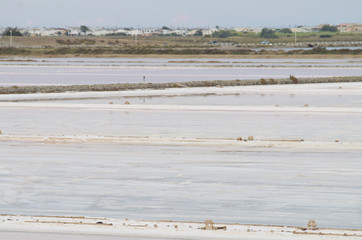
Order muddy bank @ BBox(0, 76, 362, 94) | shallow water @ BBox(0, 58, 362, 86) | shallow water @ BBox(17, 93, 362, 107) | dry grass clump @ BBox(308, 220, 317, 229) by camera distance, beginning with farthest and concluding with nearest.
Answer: shallow water @ BBox(0, 58, 362, 86)
muddy bank @ BBox(0, 76, 362, 94)
shallow water @ BBox(17, 93, 362, 107)
dry grass clump @ BBox(308, 220, 317, 229)

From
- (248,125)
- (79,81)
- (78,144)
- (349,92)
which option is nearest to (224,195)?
(78,144)

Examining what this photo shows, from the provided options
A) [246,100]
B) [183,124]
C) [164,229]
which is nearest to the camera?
[164,229]

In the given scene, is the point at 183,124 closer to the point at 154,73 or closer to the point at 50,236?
the point at 50,236

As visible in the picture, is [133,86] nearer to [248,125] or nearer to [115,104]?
[115,104]

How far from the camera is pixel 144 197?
378 inches

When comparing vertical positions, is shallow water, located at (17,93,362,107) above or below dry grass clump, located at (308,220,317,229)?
below

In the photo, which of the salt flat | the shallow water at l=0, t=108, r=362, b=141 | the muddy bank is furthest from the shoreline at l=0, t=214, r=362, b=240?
the muddy bank

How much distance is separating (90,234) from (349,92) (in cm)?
2189

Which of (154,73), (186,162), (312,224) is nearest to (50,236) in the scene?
(312,224)

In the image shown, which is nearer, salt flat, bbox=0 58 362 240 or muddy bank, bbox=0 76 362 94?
salt flat, bbox=0 58 362 240

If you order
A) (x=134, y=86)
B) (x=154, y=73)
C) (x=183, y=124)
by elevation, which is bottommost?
(x=154, y=73)

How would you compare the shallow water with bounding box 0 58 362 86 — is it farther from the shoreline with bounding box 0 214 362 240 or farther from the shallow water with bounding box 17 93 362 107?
the shoreline with bounding box 0 214 362 240

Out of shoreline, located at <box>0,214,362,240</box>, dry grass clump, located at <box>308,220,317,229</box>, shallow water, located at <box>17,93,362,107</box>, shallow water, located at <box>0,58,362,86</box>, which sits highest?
dry grass clump, located at <box>308,220,317,229</box>

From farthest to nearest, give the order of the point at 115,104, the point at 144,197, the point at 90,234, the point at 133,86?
the point at 133,86
the point at 115,104
the point at 144,197
the point at 90,234
